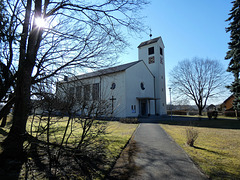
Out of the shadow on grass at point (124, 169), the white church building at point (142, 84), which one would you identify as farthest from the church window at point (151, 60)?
the shadow on grass at point (124, 169)

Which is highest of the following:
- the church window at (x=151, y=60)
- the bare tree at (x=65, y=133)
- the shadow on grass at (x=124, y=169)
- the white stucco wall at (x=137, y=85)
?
the church window at (x=151, y=60)

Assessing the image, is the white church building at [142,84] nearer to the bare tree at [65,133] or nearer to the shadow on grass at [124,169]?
the shadow on grass at [124,169]

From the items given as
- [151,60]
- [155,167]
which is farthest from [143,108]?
[155,167]

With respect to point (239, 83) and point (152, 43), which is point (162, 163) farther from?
point (152, 43)

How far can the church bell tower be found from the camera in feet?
107

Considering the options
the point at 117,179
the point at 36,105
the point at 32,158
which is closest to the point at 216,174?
the point at 117,179

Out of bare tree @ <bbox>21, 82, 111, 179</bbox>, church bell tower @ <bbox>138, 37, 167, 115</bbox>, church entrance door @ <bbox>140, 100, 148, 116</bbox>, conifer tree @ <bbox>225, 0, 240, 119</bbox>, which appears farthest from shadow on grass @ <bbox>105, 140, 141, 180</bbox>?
church bell tower @ <bbox>138, 37, 167, 115</bbox>

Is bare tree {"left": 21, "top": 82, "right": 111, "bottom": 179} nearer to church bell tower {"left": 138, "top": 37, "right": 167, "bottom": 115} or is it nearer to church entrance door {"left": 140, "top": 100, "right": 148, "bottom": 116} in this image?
church entrance door {"left": 140, "top": 100, "right": 148, "bottom": 116}

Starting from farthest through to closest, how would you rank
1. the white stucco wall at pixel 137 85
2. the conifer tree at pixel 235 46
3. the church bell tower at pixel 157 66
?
the church bell tower at pixel 157 66 < the white stucco wall at pixel 137 85 < the conifer tree at pixel 235 46

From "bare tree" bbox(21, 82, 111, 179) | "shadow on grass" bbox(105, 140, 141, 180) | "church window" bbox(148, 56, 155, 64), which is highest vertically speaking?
"church window" bbox(148, 56, 155, 64)

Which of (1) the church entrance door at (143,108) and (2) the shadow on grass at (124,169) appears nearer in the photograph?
(2) the shadow on grass at (124,169)

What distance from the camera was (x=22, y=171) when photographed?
3969 mm

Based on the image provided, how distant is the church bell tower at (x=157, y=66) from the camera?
107 ft

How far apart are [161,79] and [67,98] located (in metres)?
31.8
